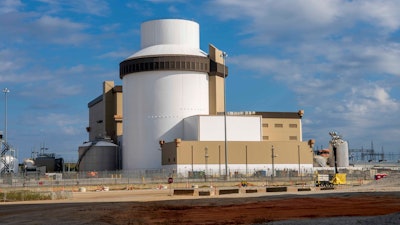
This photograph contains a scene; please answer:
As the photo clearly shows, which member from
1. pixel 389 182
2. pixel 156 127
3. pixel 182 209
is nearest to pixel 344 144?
pixel 156 127

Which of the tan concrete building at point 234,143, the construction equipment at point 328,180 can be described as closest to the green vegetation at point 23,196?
the construction equipment at point 328,180

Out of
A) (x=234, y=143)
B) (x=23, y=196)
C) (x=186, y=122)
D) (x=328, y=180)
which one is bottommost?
(x=23, y=196)

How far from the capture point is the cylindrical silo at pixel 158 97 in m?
123

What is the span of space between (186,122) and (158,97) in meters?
7.99

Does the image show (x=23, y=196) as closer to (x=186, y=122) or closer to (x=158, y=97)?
(x=186, y=122)

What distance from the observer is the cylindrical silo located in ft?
402

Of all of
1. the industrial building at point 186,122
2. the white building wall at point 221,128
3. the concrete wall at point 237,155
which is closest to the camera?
the concrete wall at point 237,155

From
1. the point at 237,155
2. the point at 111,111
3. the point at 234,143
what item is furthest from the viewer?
the point at 111,111

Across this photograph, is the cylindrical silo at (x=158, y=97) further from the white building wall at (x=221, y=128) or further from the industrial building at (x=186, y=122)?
Answer: the white building wall at (x=221, y=128)

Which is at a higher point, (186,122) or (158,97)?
(158,97)

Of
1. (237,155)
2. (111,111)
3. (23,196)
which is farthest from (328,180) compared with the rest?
(111,111)

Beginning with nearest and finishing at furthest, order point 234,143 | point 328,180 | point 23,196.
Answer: point 23,196
point 328,180
point 234,143

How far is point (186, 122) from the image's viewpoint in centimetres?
12162

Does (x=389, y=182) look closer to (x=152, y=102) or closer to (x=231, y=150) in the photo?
(x=231, y=150)
